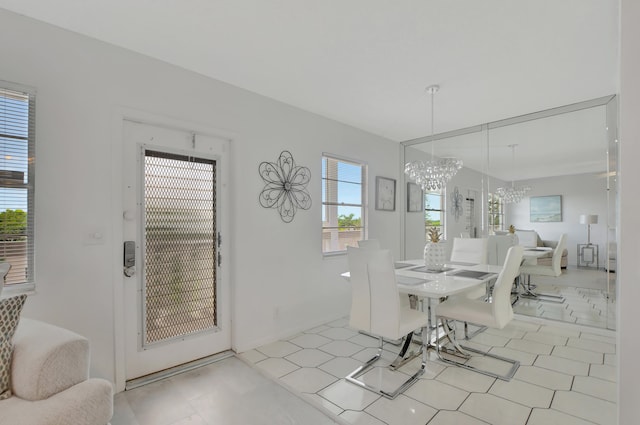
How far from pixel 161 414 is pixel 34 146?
1832 mm

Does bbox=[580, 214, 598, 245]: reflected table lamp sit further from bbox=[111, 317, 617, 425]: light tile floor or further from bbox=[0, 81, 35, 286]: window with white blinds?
bbox=[0, 81, 35, 286]: window with white blinds

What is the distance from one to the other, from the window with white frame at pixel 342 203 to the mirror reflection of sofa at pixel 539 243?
1.84 metres

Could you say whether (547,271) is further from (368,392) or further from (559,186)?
(368,392)

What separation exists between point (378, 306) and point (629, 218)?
4.96ft

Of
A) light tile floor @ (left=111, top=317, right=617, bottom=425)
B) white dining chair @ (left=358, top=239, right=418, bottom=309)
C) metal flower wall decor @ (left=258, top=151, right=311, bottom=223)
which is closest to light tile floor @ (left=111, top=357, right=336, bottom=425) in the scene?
light tile floor @ (left=111, top=317, right=617, bottom=425)

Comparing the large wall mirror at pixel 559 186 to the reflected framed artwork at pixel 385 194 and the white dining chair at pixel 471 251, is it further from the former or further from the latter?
the reflected framed artwork at pixel 385 194

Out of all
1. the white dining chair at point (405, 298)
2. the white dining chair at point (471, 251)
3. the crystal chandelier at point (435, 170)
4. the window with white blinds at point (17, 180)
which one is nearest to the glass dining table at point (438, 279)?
the white dining chair at point (405, 298)

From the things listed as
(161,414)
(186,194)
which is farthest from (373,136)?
(161,414)

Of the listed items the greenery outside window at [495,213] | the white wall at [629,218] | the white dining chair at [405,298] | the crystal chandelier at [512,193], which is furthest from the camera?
the greenery outside window at [495,213]

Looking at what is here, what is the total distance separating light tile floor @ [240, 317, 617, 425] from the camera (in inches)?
75.1

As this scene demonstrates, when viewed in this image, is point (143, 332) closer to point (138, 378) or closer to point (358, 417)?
point (138, 378)

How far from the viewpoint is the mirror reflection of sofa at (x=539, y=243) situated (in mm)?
3635

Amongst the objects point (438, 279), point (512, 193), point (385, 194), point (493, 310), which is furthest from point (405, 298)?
point (512, 193)

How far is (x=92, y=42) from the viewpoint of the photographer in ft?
6.98
